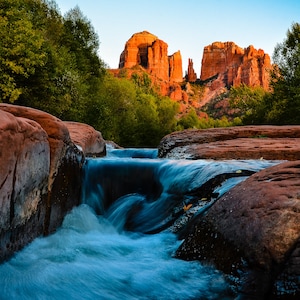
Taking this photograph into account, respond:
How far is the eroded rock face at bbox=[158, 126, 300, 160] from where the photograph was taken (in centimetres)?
872

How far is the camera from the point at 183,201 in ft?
17.5

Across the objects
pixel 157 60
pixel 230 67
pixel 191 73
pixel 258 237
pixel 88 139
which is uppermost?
pixel 157 60

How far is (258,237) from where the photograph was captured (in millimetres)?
2873

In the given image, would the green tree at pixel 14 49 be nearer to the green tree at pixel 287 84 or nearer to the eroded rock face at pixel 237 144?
the eroded rock face at pixel 237 144

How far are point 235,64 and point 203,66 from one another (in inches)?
723

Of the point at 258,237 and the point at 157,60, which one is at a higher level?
the point at 157,60

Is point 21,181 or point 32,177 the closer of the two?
point 21,181

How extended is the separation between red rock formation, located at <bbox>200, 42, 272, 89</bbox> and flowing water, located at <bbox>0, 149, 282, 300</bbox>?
121762mm

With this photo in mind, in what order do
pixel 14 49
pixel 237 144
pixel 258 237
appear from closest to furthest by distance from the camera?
pixel 258 237 → pixel 237 144 → pixel 14 49

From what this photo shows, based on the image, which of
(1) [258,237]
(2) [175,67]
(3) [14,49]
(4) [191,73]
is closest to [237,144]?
(1) [258,237]

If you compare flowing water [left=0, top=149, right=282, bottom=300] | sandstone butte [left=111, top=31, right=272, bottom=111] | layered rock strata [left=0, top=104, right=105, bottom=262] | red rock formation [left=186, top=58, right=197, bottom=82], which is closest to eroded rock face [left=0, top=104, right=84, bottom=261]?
layered rock strata [left=0, top=104, right=105, bottom=262]

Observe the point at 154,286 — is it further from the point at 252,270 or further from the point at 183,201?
the point at 183,201

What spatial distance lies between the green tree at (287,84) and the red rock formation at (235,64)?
9331cm

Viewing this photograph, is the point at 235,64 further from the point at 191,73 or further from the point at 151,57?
the point at 151,57
